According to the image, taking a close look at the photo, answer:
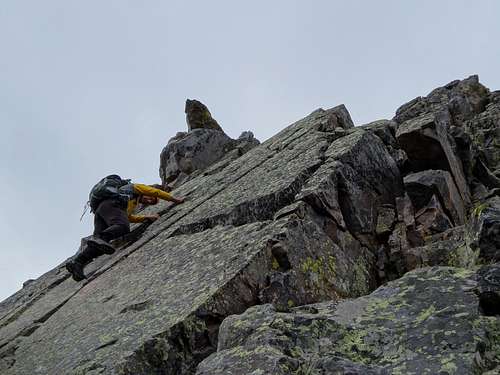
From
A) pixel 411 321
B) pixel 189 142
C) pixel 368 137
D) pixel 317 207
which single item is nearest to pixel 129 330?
pixel 317 207

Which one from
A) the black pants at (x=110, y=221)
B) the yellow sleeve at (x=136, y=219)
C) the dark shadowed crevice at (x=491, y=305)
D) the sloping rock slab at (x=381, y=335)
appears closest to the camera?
the sloping rock slab at (x=381, y=335)

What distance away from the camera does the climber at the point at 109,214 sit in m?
17.4

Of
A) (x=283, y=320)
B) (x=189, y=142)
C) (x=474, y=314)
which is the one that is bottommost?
(x=474, y=314)

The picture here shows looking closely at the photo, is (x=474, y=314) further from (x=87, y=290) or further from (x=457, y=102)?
(x=457, y=102)

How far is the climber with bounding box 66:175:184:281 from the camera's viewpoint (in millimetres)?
17438

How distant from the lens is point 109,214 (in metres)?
18.2

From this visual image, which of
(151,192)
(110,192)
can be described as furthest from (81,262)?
(151,192)

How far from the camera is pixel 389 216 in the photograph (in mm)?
13695

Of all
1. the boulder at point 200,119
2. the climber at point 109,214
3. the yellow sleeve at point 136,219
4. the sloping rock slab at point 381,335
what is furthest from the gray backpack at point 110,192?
the boulder at point 200,119

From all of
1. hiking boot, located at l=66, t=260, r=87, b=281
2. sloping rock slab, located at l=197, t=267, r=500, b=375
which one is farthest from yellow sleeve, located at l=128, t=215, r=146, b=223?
sloping rock slab, located at l=197, t=267, r=500, b=375

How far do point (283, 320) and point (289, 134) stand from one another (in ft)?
45.1

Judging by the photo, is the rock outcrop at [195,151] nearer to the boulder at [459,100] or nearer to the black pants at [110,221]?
the boulder at [459,100]

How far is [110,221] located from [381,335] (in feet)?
40.0

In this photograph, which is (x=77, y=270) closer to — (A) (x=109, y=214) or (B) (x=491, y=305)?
(A) (x=109, y=214)
